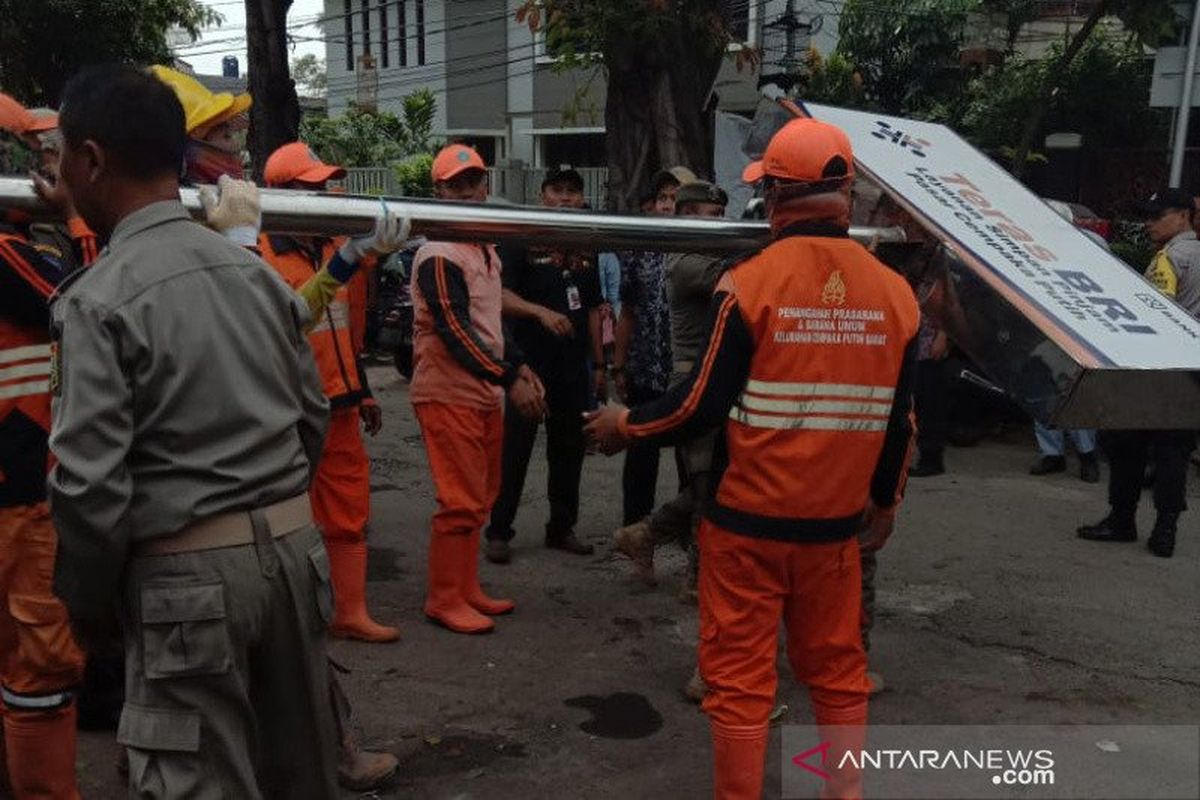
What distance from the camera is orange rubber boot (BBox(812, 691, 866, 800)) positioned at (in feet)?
9.74

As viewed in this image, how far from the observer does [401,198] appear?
3080mm

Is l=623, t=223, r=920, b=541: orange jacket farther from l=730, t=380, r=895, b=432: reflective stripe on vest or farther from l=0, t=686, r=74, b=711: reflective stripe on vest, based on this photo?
l=0, t=686, r=74, b=711: reflective stripe on vest

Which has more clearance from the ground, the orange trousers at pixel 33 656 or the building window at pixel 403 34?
the building window at pixel 403 34

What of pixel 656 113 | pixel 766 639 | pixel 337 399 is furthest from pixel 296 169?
pixel 656 113

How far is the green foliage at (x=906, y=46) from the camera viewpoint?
711 inches

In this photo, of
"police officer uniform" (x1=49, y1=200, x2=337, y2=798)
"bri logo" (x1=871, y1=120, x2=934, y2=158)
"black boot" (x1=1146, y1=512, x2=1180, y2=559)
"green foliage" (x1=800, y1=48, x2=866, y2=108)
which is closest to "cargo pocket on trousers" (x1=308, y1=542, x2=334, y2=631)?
"police officer uniform" (x1=49, y1=200, x2=337, y2=798)

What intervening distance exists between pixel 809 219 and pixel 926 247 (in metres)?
0.78

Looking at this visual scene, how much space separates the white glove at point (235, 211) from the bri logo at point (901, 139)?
2311 millimetres

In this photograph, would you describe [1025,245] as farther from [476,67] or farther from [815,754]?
[476,67]

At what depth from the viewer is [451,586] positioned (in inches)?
183

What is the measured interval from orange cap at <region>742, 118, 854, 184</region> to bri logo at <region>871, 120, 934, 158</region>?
1203 mm

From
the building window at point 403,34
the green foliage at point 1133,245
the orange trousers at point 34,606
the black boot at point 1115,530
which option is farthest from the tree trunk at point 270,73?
the building window at point 403,34

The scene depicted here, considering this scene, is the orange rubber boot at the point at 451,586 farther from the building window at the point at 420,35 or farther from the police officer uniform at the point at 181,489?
the building window at the point at 420,35

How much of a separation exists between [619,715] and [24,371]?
86.1 inches
